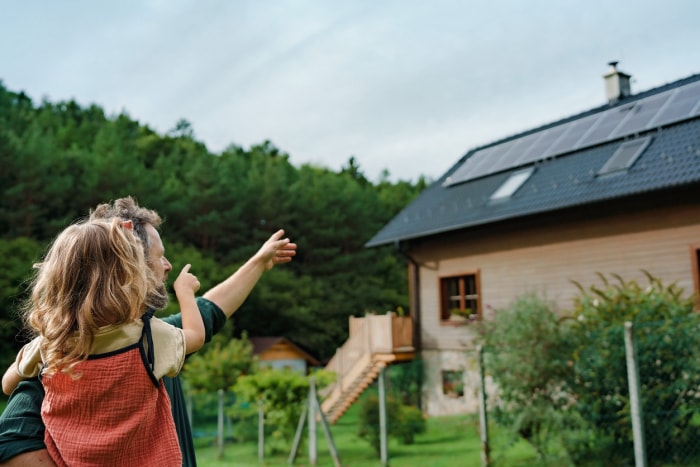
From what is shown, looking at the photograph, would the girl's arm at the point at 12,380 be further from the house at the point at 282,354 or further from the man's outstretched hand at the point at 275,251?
the house at the point at 282,354

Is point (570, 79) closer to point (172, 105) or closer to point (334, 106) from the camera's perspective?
point (334, 106)

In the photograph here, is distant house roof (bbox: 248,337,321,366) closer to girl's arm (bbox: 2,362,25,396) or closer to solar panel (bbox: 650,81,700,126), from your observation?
solar panel (bbox: 650,81,700,126)

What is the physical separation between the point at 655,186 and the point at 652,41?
24.0 feet

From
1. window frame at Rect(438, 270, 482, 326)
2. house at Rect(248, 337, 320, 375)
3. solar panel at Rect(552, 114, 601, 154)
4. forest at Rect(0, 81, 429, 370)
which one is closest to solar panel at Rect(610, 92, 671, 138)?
solar panel at Rect(552, 114, 601, 154)

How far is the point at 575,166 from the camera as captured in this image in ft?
53.9

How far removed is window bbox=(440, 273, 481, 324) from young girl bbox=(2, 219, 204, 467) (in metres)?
16.5

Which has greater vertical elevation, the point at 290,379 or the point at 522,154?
the point at 522,154

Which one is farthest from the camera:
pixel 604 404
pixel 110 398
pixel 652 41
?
pixel 652 41

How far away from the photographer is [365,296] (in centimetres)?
3484

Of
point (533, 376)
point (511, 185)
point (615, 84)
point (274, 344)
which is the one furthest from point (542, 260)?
point (274, 344)

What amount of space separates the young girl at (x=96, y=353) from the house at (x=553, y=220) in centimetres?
877

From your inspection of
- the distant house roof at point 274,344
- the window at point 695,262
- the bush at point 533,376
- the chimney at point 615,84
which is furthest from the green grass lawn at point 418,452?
the distant house roof at point 274,344

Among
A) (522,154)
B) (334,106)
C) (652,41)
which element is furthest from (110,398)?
(334,106)

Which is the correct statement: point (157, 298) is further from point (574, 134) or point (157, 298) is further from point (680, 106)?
point (574, 134)
